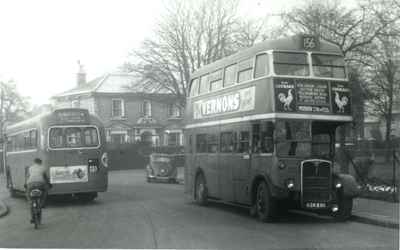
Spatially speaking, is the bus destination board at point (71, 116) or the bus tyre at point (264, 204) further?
the bus destination board at point (71, 116)

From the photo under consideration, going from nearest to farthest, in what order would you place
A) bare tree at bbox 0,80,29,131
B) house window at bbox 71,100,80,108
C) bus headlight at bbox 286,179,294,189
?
bus headlight at bbox 286,179,294,189
bare tree at bbox 0,80,29,131
house window at bbox 71,100,80,108

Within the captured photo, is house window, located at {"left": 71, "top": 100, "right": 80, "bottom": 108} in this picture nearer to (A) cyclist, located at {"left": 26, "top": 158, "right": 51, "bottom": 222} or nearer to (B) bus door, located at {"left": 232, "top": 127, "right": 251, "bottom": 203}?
(B) bus door, located at {"left": 232, "top": 127, "right": 251, "bottom": 203}

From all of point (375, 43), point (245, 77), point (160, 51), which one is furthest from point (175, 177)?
point (245, 77)

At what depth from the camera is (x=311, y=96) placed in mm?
12984

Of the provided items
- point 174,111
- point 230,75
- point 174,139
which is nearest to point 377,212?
point 230,75

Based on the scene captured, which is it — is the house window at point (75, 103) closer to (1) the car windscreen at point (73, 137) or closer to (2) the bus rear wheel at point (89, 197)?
(2) the bus rear wheel at point (89, 197)

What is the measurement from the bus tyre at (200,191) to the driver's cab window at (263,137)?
164 inches

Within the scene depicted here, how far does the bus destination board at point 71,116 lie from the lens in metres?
18.5

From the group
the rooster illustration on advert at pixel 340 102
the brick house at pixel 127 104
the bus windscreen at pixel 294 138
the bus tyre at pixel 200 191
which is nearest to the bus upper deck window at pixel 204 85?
the bus tyre at pixel 200 191

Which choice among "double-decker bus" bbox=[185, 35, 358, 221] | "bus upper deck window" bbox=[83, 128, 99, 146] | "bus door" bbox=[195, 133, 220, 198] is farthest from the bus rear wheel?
"double-decker bus" bbox=[185, 35, 358, 221]

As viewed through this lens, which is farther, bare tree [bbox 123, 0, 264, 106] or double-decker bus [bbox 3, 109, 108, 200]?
bare tree [bbox 123, 0, 264, 106]

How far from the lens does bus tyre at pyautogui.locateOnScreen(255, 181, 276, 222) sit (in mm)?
13062

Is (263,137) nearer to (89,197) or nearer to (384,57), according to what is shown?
(384,57)

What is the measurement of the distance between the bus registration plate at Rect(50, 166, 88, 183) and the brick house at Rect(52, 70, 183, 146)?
47.9 ft
